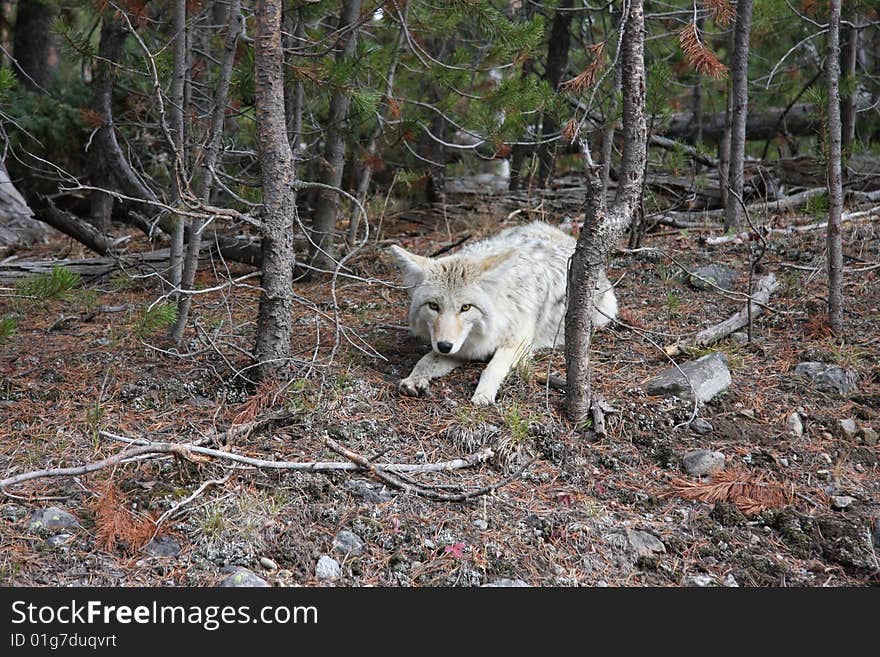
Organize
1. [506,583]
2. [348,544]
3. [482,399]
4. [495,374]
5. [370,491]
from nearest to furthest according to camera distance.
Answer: [506,583] < [348,544] < [370,491] < [482,399] < [495,374]

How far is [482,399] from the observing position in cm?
530

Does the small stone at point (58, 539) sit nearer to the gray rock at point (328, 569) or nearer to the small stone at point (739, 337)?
the gray rock at point (328, 569)

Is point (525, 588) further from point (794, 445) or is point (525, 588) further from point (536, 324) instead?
point (536, 324)

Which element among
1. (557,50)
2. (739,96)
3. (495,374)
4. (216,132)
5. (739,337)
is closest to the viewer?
(495,374)

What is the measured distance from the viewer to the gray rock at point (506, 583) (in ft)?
12.0

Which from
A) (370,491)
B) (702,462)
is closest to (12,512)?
(370,491)

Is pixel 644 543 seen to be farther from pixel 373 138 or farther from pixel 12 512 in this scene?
pixel 373 138

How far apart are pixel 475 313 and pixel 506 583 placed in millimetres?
2436

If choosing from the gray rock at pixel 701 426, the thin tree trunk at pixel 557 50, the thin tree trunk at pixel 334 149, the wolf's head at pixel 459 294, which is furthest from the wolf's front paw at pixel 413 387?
the thin tree trunk at pixel 557 50

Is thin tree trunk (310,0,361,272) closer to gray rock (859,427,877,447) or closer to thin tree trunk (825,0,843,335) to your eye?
thin tree trunk (825,0,843,335)

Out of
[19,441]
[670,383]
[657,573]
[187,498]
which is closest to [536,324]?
[670,383]

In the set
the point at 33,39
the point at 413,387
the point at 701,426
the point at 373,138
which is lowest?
the point at 701,426

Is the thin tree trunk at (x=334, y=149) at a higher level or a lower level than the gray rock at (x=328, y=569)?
higher

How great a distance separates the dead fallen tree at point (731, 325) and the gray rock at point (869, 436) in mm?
1293
